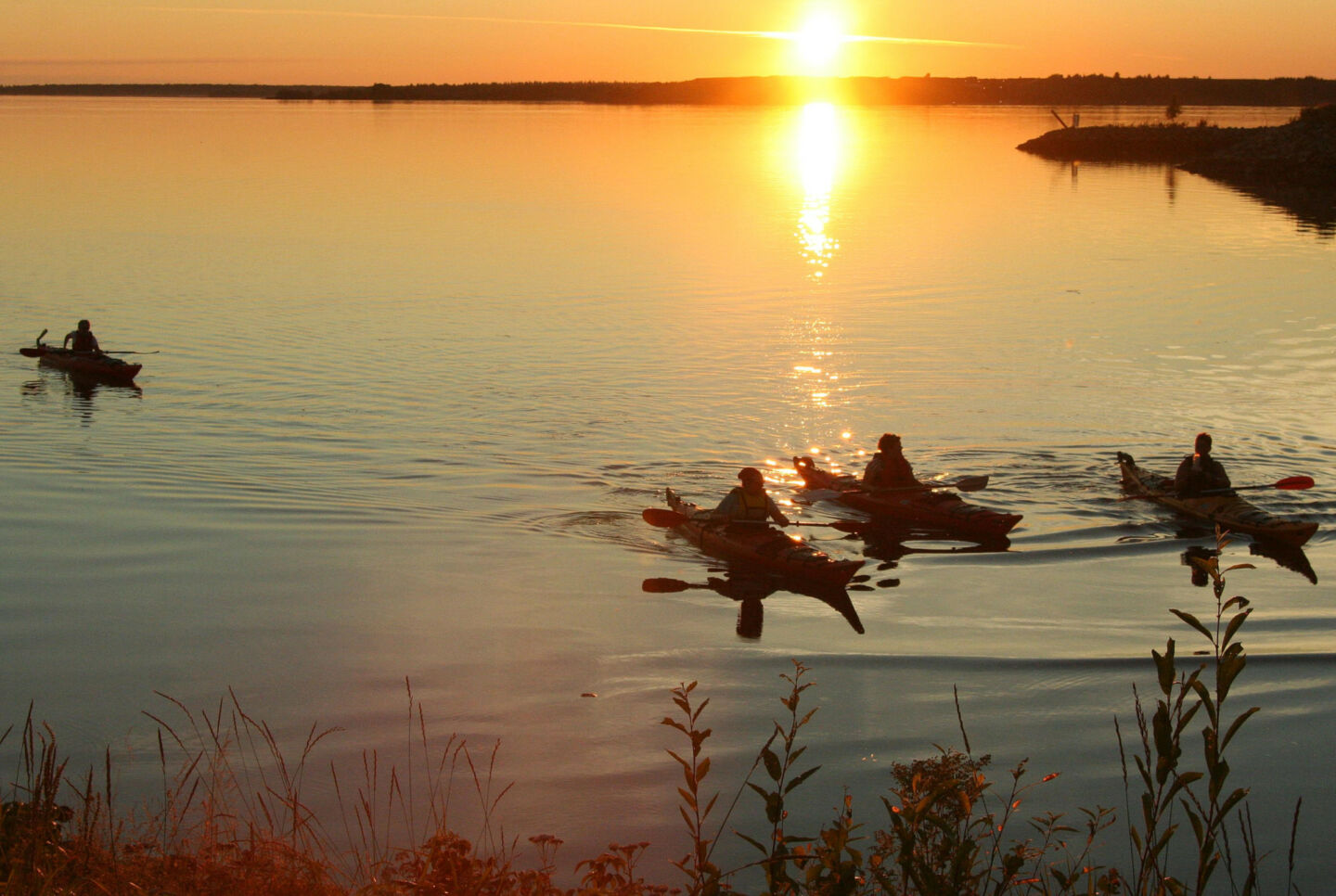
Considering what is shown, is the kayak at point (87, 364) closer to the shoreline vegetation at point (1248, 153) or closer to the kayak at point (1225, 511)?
the kayak at point (1225, 511)

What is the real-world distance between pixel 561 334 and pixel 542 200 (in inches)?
1519

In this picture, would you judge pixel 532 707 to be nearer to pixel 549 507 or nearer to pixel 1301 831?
pixel 1301 831

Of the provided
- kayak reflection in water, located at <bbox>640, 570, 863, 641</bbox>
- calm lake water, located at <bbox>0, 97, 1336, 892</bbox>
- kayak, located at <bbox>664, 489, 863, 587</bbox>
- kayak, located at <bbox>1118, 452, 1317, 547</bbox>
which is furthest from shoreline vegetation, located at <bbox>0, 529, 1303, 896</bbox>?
kayak, located at <bbox>1118, 452, 1317, 547</bbox>

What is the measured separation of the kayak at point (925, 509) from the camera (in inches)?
771

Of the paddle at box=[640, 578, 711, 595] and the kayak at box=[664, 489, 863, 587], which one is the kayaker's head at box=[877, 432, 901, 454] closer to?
the kayak at box=[664, 489, 863, 587]

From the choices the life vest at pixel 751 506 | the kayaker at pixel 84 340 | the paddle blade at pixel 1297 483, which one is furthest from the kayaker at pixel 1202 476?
the kayaker at pixel 84 340

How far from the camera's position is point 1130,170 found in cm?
9775

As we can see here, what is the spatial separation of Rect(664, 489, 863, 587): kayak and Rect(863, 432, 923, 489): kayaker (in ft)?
10.2

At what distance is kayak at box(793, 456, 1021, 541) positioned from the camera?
19594 mm

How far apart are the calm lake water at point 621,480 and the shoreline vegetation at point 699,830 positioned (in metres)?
0.39

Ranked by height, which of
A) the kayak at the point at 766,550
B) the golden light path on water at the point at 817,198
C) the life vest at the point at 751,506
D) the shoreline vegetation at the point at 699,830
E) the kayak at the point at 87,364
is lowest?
the shoreline vegetation at the point at 699,830

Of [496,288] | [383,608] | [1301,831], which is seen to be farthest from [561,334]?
[1301,831]

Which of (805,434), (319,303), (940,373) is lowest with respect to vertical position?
(805,434)

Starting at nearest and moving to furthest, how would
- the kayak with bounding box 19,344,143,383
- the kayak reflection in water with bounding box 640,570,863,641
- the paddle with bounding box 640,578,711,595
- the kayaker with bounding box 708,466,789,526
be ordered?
the kayak reflection in water with bounding box 640,570,863,641 → the paddle with bounding box 640,578,711,595 → the kayaker with bounding box 708,466,789,526 → the kayak with bounding box 19,344,143,383
